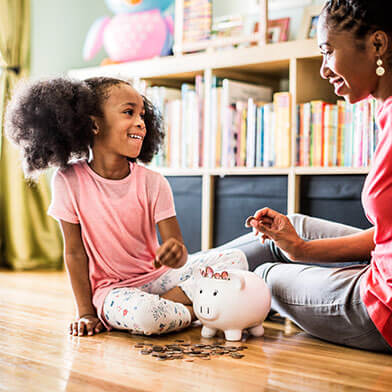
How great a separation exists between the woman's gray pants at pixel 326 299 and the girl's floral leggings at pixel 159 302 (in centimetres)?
10

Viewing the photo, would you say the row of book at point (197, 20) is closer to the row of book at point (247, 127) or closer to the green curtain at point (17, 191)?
the row of book at point (247, 127)

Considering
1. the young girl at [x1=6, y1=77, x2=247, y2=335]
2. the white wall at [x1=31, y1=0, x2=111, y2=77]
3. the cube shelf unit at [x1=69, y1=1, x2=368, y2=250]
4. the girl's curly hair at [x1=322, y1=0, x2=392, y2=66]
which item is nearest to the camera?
the girl's curly hair at [x1=322, y1=0, x2=392, y2=66]

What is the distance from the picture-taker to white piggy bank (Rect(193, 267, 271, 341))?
1431mm

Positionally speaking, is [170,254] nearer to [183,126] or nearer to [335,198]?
[335,198]

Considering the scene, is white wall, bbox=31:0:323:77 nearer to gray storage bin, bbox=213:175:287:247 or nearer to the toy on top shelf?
the toy on top shelf

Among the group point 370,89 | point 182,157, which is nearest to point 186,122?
point 182,157

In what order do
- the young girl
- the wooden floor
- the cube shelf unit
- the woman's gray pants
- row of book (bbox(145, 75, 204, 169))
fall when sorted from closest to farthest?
the wooden floor < the woman's gray pants < the young girl < the cube shelf unit < row of book (bbox(145, 75, 204, 169))

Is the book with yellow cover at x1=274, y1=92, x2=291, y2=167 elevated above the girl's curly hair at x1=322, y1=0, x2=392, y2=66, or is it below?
below

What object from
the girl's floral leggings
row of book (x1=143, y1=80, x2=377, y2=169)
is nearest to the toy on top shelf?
row of book (x1=143, y1=80, x2=377, y2=169)

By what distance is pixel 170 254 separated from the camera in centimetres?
126

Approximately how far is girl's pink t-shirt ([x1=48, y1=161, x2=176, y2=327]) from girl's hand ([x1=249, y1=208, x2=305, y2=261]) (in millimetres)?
308

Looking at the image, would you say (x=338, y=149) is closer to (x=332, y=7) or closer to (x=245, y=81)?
(x=245, y=81)

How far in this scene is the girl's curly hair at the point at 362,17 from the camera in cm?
121

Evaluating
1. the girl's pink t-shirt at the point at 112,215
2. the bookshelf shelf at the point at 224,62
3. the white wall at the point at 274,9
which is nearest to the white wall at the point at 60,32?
the bookshelf shelf at the point at 224,62
